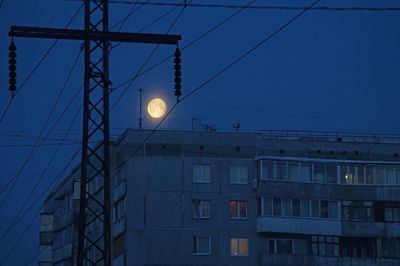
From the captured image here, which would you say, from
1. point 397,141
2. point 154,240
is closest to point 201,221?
point 154,240

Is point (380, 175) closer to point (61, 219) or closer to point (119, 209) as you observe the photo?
point (119, 209)

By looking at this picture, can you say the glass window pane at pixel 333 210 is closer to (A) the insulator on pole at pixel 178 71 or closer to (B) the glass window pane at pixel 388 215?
(B) the glass window pane at pixel 388 215

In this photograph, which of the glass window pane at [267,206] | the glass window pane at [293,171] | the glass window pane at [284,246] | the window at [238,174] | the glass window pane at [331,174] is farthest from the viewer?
the glass window pane at [331,174]

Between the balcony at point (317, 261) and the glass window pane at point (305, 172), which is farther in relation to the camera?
the glass window pane at point (305, 172)

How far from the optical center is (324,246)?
87.2 m

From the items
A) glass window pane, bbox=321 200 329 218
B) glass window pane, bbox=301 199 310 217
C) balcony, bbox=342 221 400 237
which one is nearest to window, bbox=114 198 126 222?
glass window pane, bbox=301 199 310 217

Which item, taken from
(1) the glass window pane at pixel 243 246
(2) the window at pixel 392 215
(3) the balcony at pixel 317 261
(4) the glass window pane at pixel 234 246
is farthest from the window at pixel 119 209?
(2) the window at pixel 392 215

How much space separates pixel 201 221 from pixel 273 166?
7154 mm

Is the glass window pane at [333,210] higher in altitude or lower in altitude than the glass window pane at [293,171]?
lower

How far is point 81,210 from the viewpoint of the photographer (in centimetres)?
3678

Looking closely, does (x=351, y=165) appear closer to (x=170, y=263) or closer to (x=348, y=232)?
(x=348, y=232)

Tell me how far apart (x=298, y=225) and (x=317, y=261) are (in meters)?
3.14

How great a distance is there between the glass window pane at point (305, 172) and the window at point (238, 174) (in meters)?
4.42

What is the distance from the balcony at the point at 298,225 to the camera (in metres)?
85.2
